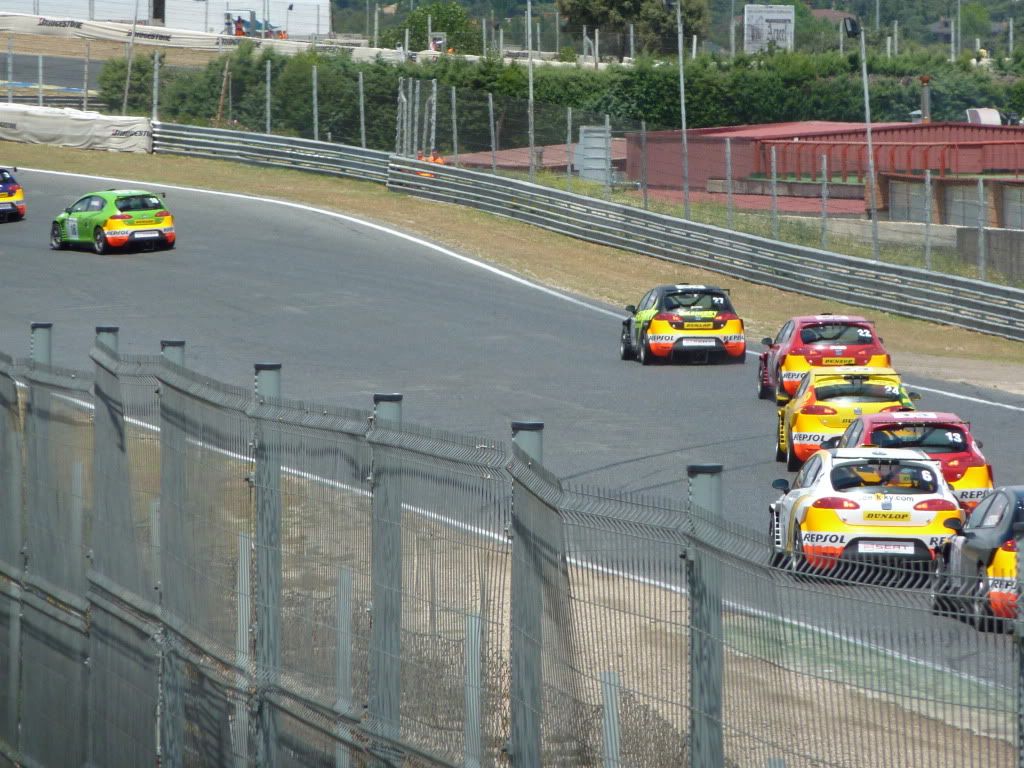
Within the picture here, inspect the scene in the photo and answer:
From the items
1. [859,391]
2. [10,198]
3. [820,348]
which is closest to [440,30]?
[10,198]

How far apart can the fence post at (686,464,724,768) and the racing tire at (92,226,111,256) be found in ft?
114

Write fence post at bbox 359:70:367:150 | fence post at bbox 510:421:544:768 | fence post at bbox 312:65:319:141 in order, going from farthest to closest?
fence post at bbox 312:65:319:141 < fence post at bbox 359:70:367:150 < fence post at bbox 510:421:544:768

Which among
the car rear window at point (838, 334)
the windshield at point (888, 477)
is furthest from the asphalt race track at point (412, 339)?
the windshield at point (888, 477)

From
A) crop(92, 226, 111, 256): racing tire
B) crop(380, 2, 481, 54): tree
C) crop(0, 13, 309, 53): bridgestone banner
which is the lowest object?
crop(92, 226, 111, 256): racing tire

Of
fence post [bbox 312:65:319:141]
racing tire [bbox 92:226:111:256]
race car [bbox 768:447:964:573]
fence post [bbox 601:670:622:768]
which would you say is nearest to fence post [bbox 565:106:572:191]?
fence post [bbox 312:65:319:141]

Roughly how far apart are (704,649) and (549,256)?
115 feet

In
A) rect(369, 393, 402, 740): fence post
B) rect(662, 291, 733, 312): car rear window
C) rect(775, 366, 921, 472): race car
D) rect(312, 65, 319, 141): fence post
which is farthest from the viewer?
rect(312, 65, 319, 141): fence post

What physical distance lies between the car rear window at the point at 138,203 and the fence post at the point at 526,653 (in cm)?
3403

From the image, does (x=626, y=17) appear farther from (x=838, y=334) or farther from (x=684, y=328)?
(x=838, y=334)

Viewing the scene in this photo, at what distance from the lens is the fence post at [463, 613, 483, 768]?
5352mm

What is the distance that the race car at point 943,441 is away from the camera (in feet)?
52.4

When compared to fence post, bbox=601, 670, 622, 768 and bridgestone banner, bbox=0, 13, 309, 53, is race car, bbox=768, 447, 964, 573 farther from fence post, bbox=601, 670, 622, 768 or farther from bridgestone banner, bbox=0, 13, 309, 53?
bridgestone banner, bbox=0, 13, 309, 53

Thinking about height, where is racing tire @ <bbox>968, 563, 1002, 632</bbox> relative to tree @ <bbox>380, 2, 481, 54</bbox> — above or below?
below

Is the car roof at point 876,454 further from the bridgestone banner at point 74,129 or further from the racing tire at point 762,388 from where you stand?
the bridgestone banner at point 74,129
